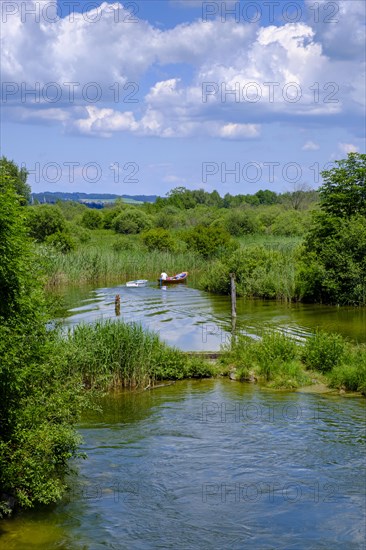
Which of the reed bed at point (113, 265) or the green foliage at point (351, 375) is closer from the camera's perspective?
the green foliage at point (351, 375)

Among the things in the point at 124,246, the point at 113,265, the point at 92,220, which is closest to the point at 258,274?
the point at 113,265

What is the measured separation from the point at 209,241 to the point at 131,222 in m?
25.4

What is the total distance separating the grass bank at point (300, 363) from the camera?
24.3m

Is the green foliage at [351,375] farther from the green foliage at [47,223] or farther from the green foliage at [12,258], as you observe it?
the green foliage at [47,223]

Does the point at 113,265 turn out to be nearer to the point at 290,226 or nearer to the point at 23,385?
the point at 290,226

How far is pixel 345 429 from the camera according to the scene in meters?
20.4

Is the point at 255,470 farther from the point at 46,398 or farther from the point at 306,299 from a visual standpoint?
the point at 306,299

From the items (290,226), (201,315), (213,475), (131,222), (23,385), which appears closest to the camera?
(23,385)

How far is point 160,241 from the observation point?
232 ft

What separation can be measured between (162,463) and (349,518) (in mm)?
4984

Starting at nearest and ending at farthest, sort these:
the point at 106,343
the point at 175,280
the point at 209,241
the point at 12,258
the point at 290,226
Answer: the point at 12,258 < the point at 106,343 < the point at 175,280 < the point at 209,241 < the point at 290,226

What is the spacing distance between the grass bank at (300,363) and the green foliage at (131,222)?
212 ft

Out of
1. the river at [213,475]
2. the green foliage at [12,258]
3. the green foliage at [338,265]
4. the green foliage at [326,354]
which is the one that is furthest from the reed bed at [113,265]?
the green foliage at [12,258]

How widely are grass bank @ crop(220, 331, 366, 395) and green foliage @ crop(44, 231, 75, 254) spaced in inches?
1566
